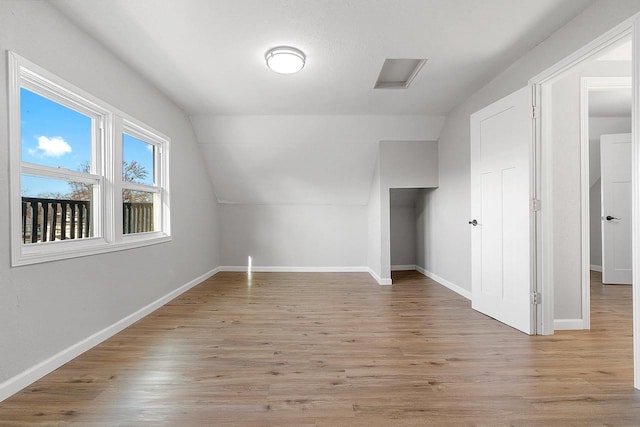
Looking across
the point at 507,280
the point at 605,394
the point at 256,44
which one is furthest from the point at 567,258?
the point at 256,44

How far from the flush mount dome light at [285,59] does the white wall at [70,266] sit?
1.42 metres

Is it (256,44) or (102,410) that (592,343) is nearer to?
(102,410)

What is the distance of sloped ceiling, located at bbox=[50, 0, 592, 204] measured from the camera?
6.87 feet

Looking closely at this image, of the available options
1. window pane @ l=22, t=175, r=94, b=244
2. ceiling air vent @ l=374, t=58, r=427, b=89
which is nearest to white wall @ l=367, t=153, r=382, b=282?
ceiling air vent @ l=374, t=58, r=427, b=89

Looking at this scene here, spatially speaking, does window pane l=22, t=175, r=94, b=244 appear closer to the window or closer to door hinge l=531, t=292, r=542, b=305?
the window

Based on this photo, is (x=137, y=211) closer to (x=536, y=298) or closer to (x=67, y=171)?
(x=67, y=171)

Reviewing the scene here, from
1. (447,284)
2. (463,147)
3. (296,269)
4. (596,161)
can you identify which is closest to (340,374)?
(447,284)

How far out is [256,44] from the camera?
2479mm

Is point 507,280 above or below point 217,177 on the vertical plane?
below

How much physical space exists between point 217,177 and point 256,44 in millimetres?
3061

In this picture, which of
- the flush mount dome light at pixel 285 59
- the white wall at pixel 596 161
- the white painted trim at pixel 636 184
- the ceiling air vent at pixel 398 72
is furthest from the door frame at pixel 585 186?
the white wall at pixel 596 161

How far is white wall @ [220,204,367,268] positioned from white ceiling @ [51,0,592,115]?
255 centimetres

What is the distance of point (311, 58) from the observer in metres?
2.72

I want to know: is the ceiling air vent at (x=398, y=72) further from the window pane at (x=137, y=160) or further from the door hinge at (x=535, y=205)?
the window pane at (x=137, y=160)
